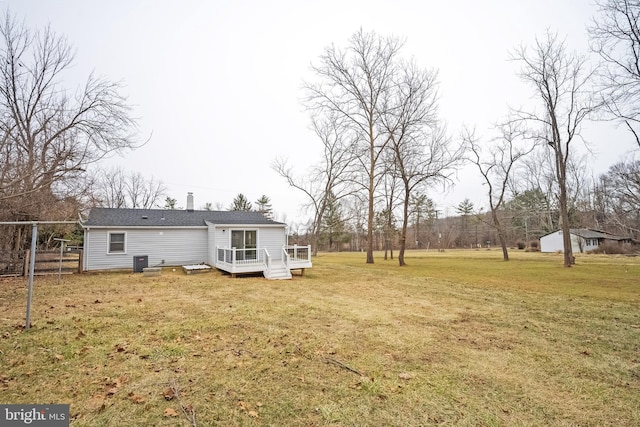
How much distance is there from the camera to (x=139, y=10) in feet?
41.4

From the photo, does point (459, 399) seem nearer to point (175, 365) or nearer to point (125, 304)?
point (175, 365)

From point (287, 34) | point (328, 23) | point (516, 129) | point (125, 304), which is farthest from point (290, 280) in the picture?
point (516, 129)

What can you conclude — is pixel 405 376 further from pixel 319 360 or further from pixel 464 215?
pixel 464 215

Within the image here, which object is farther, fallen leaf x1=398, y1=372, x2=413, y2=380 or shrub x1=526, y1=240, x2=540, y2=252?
shrub x1=526, y1=240, x2=540, y2=252

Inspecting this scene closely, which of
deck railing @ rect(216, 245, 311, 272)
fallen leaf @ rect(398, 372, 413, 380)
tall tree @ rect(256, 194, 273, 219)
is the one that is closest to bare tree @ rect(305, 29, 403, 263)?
deck railing @ rect(216, 245, 311, 272)

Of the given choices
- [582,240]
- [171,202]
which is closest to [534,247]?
[582,240]

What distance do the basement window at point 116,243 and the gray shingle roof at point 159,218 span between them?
2.02 feet

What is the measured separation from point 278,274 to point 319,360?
29.7 feet

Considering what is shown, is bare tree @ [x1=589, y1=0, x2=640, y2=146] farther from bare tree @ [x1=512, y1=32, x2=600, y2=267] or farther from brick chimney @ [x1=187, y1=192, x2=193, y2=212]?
brick chimney @ [x1=187, y1=192, x2=193, y2=212]

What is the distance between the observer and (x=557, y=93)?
19.3 metres

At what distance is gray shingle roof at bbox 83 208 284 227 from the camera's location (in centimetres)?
1470

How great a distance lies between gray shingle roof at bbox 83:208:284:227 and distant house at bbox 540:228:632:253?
4286 centimetres

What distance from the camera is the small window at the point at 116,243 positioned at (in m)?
14.3

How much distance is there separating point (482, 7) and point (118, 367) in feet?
66.5
